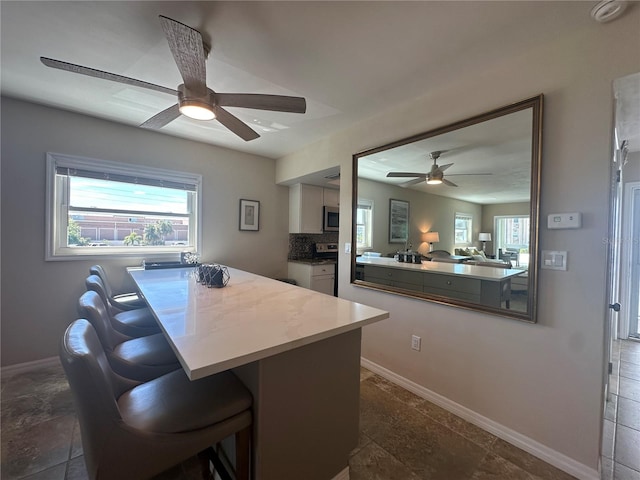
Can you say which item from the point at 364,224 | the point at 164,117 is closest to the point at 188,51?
the point at 164,117

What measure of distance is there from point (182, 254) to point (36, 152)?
158 centimetres

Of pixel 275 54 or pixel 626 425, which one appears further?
pixel 626 425

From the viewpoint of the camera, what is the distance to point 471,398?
6.27ft

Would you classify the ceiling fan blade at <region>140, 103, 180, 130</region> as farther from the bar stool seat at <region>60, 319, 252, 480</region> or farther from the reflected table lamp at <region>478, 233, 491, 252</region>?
the reflected table lamp at <region>478, 233, 491, 252</region>

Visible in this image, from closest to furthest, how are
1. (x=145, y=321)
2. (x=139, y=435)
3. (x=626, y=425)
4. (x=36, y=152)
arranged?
(x=139, y=435) → (x=626, y=425) → (x=145, y=321) → (x=36, y=152)

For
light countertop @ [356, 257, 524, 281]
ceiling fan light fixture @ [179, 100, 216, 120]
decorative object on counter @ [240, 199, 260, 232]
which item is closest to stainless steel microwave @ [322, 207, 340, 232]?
decorative object on counter @ [240, 199, 260, 232]

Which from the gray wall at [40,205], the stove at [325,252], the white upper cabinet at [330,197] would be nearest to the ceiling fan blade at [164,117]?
the gray wall at [40,205]

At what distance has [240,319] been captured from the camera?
1272 millimetres

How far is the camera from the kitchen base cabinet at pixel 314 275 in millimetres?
3979

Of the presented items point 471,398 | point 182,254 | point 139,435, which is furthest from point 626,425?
point 182,254

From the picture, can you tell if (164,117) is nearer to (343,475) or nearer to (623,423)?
(343,475)

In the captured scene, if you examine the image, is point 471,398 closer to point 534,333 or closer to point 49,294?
point 534,333

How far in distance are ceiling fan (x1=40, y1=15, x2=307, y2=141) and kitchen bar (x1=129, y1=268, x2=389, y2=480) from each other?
1197 mm

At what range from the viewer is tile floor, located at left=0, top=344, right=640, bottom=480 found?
1470 mm
